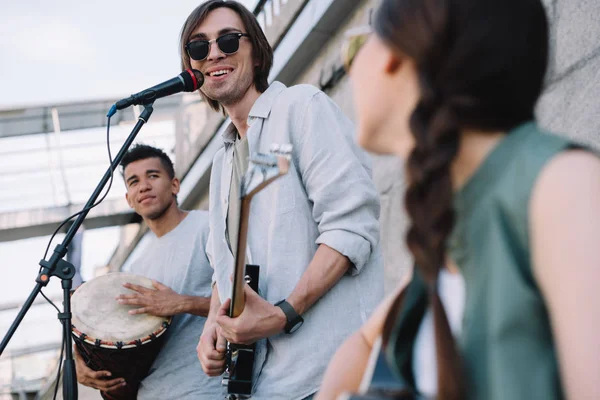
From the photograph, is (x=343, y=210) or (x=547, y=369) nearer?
(x=547, y=369)

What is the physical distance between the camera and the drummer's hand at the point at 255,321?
210 cm

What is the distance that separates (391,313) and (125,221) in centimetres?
993

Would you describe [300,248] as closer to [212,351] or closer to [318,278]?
[318,278]

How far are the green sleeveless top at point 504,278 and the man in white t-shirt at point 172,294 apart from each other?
2171 mm

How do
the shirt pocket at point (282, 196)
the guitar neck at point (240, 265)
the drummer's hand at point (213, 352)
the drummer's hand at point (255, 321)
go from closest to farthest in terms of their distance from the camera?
1. the guitar neck at point (240, 265)
2. the drummer's hand at point (255, 321)
3. the shirt pocket at point (282, 196)
4. the drummer's hand at point (213, 352)

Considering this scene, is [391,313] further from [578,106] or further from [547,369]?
[578,106]

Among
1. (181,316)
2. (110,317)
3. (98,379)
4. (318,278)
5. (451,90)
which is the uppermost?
(451,90)

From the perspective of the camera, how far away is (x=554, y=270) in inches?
36.2

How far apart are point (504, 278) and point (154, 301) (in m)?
2.31

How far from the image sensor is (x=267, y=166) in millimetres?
1654

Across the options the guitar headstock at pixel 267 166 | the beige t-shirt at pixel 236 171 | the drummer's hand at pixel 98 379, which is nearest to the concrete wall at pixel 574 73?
the beige t-shirt at pixel 236 171

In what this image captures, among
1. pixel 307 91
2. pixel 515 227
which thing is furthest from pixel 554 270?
pixel 307 91

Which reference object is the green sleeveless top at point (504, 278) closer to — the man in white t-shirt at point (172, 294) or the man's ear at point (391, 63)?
the man's ear at point (391, 63)

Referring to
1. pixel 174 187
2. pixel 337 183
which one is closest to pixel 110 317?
pixel 174 187
